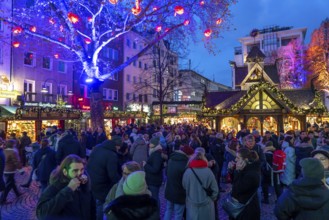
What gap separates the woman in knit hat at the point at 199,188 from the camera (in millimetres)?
5301

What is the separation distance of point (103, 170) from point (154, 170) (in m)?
1.28

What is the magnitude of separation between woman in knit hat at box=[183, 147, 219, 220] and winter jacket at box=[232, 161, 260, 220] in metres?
0.43

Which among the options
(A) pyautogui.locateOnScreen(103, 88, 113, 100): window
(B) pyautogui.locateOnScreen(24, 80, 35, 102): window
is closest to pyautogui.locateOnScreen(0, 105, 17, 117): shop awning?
(B) pyautogui.locateOnScreen(24, 80, 35, 102): window

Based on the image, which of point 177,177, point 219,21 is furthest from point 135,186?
point 219,21

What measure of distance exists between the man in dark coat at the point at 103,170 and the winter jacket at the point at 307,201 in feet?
10.4

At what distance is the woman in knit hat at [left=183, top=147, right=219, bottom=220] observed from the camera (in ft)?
17.4

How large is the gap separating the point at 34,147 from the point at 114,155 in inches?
213

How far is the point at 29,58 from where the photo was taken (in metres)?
25.1

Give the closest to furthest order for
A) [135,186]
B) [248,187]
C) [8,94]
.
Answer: [135,186] → [248,187] → [8,94]

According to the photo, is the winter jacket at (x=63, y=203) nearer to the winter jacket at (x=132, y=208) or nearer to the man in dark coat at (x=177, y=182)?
the winter jacket at (x=132, y=208)

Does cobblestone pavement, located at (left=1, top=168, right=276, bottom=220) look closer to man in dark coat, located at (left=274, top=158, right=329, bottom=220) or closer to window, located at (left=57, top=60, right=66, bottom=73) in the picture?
man in dark coat, located at (left=274, top=158, right=329, bottom=220)

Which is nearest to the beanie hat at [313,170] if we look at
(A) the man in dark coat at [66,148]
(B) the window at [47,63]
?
(A) the man in dark coat at [66,148]

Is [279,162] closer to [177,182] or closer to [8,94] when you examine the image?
[177,182]

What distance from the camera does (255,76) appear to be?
33750mm
